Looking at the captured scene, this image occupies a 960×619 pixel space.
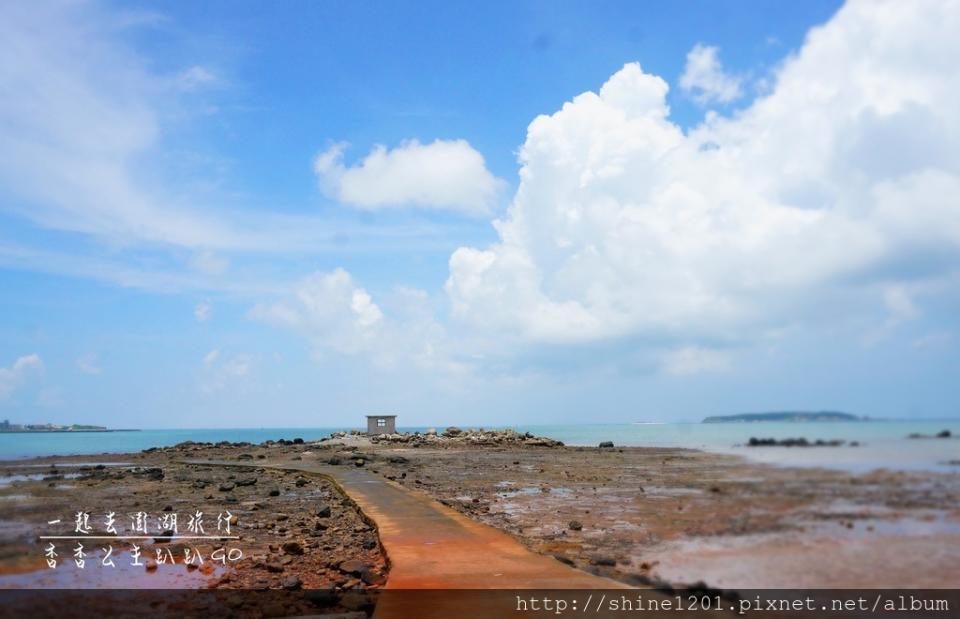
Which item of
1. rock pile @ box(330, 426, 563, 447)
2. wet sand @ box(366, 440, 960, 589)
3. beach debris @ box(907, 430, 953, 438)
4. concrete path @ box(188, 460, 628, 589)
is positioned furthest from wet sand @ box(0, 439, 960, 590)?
rock pile @ box(330, 426, 563, 447)

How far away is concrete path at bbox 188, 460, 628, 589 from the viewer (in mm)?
7344

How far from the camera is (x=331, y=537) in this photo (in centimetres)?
1208

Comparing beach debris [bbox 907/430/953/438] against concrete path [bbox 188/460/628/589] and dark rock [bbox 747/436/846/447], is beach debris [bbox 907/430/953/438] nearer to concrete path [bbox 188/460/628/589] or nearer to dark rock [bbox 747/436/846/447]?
dark rock [bbox 747/436/846/447]

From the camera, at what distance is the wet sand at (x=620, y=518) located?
3168mm

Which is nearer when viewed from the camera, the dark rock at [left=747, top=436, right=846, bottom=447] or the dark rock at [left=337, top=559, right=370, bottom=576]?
the dark rock at [left=747, top=436, right=846, bottom=447]

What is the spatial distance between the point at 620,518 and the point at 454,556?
5586 millimetres

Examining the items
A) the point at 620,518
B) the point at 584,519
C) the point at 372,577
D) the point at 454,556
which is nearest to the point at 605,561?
the point at 454,556

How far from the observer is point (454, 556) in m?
8.88

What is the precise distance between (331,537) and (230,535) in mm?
2038

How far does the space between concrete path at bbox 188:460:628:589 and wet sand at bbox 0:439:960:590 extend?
1.48 ft

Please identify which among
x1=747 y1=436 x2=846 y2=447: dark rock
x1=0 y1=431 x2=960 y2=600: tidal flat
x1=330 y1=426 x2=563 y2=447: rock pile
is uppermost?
x1=747 y1=436 x2=846 y2=447: dark rock

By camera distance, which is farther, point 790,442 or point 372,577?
point 372,577

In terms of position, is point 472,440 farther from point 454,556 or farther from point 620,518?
point 454,556

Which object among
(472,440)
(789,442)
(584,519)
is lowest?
(472,440)
